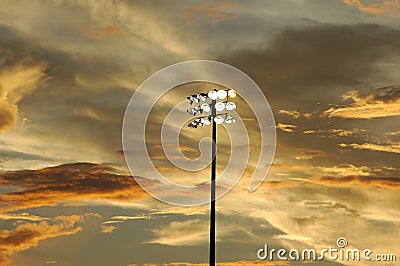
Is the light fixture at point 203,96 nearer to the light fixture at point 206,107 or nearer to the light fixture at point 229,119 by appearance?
the light fixture at point 206,107

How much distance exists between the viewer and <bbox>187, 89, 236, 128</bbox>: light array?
48438 mm

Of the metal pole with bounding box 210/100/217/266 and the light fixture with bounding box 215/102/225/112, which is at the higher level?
the light fixture with bounding box 215/102/225/112

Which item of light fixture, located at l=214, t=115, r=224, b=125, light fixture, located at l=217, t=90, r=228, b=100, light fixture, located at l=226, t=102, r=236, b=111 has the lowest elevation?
light fixture, located at l=214, t=115, r=224, b=125

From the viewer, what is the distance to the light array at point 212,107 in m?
48.4

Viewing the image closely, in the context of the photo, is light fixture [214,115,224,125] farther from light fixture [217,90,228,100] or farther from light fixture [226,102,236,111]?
light fixture [217,90,228,100]

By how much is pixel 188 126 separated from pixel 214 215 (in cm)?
409

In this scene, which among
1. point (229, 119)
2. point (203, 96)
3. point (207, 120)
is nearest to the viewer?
point (229, 119)

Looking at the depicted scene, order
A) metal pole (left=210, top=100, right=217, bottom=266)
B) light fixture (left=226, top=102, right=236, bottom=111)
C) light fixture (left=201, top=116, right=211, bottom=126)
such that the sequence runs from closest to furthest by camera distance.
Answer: metal pole (left=210, top=100, right=217, bottom=266) < light fixture (left=226, top=102, right=236, bottom=111) < light fixture (left=201, top=116, right=211, bottom=126)

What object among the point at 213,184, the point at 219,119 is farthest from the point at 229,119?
the point at 213,184

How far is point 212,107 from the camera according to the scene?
1927 inches

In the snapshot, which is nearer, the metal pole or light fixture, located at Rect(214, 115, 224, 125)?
the metal pole

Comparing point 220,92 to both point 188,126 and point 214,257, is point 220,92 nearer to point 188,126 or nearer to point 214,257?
point 188,126

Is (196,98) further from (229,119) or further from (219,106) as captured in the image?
(229,119)

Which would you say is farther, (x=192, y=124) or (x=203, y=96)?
(x=192, y=124)
